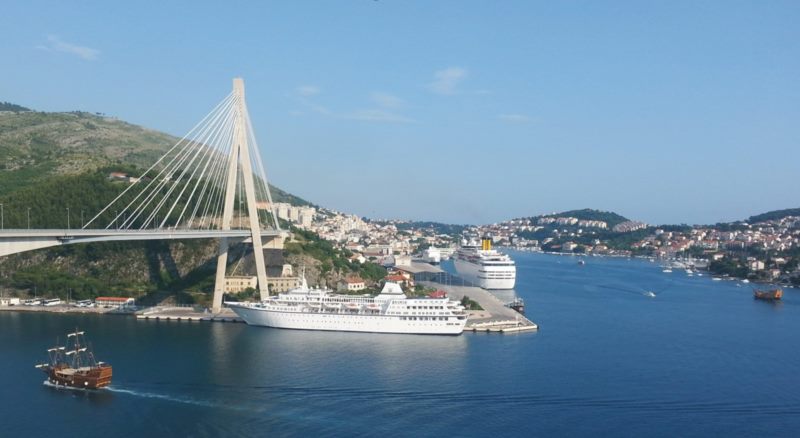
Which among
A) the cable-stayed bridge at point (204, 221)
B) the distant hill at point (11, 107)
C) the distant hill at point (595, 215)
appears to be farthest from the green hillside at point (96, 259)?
the distant hill at point (595, 215)

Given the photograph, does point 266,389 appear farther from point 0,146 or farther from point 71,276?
point 0,146

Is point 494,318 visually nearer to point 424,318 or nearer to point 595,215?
point 424,318

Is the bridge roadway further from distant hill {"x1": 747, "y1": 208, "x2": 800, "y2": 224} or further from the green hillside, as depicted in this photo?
distant hill {"x1": 747, "y1": 208, "x2": 800, "y2": 224}

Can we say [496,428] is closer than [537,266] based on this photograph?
Yes

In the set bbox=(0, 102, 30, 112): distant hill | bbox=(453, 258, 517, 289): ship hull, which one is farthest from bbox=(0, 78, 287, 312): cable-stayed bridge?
bbox=(0, 102, 30, 112): distant hill

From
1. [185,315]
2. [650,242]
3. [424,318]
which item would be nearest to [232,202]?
[185,315]

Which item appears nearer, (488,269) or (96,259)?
(96,259)

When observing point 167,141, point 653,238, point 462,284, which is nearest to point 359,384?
point 462,284
